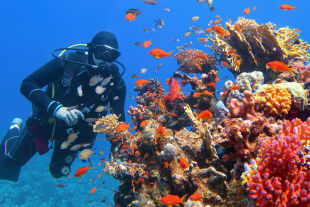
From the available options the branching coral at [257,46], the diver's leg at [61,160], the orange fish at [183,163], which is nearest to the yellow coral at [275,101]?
the orange fish at [183,163]

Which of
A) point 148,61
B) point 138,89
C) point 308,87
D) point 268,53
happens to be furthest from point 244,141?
point 148,61

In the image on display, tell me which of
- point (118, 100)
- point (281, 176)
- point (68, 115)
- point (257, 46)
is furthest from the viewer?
point (118, 100)

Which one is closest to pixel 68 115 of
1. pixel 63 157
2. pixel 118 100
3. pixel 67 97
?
pixel 67 97

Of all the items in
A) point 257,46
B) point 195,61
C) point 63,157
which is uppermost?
point 257,46

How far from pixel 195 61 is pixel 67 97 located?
4.43 meters

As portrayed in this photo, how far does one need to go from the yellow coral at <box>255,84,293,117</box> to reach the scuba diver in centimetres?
386

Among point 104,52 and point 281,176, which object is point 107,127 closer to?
point 104,52

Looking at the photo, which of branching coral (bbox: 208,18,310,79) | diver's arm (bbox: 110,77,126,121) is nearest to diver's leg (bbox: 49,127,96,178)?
diver's arm (bbox: 110,77,126,121)

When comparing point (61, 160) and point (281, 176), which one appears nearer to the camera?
point (281, 176)

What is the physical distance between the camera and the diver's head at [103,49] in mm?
5445

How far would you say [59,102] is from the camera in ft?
18.6

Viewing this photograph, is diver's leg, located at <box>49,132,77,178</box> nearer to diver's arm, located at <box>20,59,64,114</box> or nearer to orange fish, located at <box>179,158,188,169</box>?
diver's arm, located at <box>20,59,64,114</box>

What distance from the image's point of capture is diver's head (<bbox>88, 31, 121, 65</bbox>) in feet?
17.9

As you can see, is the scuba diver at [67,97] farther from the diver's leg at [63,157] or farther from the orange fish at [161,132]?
the orange fish at [161,132]
